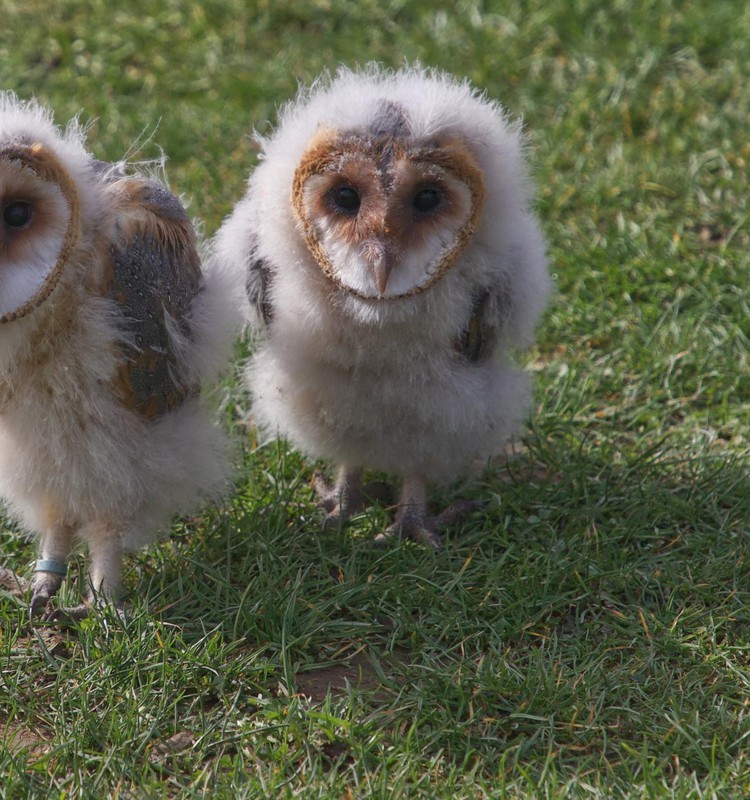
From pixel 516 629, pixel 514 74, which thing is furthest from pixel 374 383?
pixel 514 74

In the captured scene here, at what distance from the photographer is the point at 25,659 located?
3.50 m

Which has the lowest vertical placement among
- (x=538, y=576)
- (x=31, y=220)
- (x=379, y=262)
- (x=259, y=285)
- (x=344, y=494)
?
(x=344, y=494)

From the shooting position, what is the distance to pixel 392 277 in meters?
3.57

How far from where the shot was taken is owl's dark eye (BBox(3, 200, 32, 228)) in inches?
128

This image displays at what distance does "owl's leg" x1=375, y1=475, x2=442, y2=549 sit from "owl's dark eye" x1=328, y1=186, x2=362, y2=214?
1.10 meters

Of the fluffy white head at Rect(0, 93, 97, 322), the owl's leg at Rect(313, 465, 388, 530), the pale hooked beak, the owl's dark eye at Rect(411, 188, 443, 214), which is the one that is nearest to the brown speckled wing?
the fluffy white head at Rect(0, 93, 97, 322)

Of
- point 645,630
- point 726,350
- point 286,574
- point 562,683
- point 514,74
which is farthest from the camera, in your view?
point 514,74

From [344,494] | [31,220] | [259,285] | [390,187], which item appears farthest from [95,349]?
[344,494]

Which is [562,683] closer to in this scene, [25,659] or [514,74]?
[25,659]

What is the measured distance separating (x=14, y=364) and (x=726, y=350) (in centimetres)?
293

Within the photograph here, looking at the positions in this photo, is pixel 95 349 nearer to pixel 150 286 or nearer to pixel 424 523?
pixel 150 286

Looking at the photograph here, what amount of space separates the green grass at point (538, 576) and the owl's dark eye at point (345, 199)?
1.13 metres

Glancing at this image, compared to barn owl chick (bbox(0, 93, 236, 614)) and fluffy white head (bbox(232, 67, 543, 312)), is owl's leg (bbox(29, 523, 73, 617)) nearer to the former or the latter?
barn owl chick (bbox(0, 93, 236, 614))

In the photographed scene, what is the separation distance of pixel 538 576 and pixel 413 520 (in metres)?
0.55
